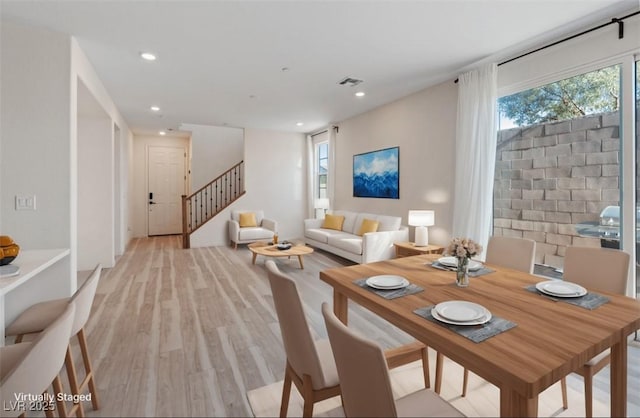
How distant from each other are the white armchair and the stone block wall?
174 inches

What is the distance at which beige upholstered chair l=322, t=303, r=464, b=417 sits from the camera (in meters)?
0.78

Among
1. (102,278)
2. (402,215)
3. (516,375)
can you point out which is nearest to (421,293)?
(516,375)

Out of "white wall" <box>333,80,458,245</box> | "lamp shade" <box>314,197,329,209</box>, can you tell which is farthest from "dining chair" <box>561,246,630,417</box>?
"lamp shade" <box>314,197,329,209</box>

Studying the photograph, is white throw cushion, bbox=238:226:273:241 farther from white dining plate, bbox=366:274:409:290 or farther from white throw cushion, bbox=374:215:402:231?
white dining plate, bbox=366:274:409:290

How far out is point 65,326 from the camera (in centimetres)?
113

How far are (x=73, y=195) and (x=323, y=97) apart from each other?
3536 millimetres

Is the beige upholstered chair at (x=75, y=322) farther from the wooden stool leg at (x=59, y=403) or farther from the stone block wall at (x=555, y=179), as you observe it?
the stone block wall at (x=555, y=179)

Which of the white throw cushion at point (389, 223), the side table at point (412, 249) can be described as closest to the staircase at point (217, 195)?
the white throw cushion at point (389, 223)

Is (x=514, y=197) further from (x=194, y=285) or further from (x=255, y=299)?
(x=194, y=285)

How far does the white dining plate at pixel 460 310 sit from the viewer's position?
1.24 m

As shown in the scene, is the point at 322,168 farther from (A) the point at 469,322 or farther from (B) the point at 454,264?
(A) the point at 469,322

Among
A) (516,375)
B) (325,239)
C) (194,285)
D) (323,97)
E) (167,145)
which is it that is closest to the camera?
(516,375)

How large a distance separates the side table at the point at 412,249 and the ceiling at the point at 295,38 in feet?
7.51

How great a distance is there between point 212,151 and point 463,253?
7399 millimetres
